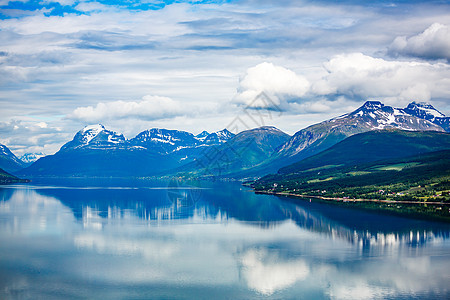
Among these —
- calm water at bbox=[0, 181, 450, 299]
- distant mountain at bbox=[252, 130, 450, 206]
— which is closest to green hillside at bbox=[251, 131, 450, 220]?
distant mountain at bbox=[252, 130, 450, 206]

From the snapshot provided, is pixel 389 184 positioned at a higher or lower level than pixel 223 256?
higher

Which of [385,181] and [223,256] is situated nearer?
[223,256]

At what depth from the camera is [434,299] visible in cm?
4047

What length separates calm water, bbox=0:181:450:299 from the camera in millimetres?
43438

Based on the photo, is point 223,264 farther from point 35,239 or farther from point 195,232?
point 35,239

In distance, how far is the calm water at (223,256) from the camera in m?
43.4

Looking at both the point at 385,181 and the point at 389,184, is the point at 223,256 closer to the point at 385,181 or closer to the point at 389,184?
the point at 389,184

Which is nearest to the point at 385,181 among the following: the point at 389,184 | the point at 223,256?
the point at 389,184

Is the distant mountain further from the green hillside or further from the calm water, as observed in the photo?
the calm water

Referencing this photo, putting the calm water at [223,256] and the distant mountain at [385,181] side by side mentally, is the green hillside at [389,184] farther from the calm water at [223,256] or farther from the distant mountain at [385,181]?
the calm water at [223,256]

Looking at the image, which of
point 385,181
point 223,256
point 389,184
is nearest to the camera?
point 223,256

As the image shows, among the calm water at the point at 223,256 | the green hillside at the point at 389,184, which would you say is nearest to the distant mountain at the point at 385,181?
the green hillside at the point at 389,184

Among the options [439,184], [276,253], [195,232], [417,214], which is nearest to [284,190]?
[439,184]

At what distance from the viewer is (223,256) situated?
57.9m
